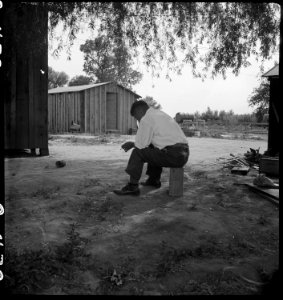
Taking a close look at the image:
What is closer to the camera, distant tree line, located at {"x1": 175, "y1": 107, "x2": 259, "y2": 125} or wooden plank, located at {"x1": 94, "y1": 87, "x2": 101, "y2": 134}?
wooden plank, located at {"x1": 94, "y1": 87, "x2": 101, "y2": 134}

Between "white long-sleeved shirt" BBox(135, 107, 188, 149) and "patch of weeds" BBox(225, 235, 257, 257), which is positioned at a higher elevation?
"white long-sleeved shirt" BBox(135, 107, 188, 149)

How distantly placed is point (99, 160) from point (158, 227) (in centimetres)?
579

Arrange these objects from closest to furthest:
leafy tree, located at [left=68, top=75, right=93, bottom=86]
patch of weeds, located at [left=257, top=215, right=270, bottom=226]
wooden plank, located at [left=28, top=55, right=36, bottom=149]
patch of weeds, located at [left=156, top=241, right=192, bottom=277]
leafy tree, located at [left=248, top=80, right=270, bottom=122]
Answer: patch of weeds, located at [left=156, top=241, right=192, bottom=277] → patch of weeds, located at [left=257, top=215, right=270, bottom=226] → wooden plank, located at [left=28, top=55, right=36, bottom=149] → leafy tree, located at [left=248, top=80, right=270, bottom=122] → leafy tree, located at [left=68, top=75, right=93, bottom=86]

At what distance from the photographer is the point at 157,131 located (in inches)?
203

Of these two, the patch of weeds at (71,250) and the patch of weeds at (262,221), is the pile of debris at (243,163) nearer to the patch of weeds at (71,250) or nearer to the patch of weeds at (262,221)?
the patch of weeds at (262,221)

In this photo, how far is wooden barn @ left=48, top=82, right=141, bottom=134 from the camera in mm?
23141

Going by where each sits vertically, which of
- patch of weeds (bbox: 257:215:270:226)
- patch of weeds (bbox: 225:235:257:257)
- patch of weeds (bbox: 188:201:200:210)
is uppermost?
patch of weeds (bbox: 188:201:200:210)

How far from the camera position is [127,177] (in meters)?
6.61

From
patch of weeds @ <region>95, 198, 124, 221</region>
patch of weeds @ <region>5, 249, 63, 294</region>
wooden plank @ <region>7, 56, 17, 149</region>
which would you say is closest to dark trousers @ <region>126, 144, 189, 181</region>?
patch of weeds @ <region>95, 198, 124, 221</region>

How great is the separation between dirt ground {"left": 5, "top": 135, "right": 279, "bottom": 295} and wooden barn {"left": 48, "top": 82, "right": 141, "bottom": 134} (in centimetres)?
1763

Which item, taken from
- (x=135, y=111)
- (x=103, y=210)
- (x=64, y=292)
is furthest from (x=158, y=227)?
(x=135, y=111)

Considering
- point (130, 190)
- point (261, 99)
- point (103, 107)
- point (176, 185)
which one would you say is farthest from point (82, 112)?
point (176, 185)

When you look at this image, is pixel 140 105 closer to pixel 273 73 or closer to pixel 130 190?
pixel 130 190

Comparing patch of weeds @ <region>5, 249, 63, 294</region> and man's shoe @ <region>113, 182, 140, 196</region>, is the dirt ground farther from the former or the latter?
man's shoe @ <region>113, 182, 140, 196</region>
